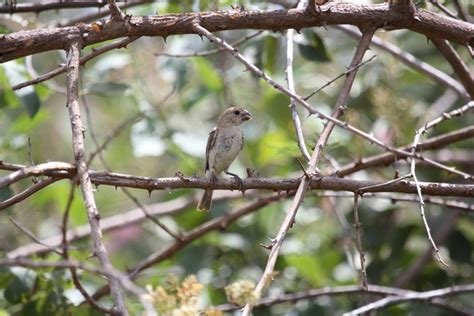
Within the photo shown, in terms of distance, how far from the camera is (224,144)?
588 cm

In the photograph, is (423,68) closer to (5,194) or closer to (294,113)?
(294,113)

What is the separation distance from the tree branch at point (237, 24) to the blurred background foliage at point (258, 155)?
47.7 inches

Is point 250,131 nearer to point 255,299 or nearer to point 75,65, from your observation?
point 75,65

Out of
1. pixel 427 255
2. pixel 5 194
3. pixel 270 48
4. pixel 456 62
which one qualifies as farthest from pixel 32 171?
pixel 427 255

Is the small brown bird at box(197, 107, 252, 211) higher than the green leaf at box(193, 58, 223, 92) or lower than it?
lower

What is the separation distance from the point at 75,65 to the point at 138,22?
1.44 feet

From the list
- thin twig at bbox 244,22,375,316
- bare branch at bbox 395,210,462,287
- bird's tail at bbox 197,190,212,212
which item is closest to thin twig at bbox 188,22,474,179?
thin twig at bbox 244,22,375,316

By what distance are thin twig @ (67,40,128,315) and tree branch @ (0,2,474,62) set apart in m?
0.11

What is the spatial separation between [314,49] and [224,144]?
3.33 feet

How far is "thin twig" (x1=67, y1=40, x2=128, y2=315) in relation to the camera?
8.07 ft

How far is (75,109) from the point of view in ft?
10.2

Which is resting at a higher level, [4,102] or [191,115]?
[191,115]

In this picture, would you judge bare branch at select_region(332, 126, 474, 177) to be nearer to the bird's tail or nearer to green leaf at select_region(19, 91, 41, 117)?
the bird's tail

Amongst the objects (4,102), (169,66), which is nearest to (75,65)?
(4,102)
